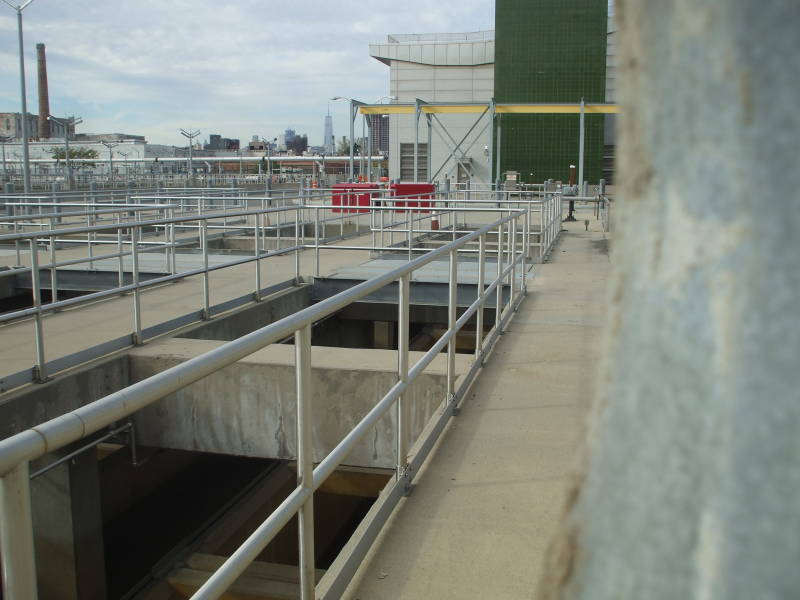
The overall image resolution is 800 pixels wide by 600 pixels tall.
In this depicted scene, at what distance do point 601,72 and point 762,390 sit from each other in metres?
45.9

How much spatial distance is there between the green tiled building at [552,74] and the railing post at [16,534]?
142 ft

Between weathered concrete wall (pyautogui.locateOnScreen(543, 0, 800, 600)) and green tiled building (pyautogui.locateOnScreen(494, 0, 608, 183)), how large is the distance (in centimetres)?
4362

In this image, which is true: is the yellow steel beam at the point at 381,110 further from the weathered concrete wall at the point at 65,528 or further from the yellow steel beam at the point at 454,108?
the weathered concrete wall at the point at 65,528

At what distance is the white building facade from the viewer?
4672 centimetres

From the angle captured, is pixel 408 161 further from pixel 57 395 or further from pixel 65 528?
pixel 57 395

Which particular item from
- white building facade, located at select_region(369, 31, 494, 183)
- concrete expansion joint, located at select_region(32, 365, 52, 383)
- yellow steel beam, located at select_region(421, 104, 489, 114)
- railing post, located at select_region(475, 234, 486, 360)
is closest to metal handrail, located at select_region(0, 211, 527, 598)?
railing post, located at select_region(475, 234, 486, 360)

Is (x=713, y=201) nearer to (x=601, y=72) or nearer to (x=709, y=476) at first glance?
(x=709, y=476)

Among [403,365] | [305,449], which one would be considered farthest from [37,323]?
[305,449]

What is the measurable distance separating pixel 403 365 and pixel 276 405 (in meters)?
3.31

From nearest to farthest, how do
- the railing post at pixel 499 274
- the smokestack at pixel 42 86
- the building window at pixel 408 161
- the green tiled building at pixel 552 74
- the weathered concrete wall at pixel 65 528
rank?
the railing post at pixel 499 274
the weathered concrete wall at pixel 65 528
the green tiled building at pixel 552 74
the building window at pixel 408 161
the smokestack at pixel 42 86

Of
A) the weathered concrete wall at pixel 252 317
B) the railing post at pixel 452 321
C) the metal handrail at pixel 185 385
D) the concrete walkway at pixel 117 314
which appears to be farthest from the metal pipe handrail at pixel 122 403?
the weathered concrete wall at pixel 252 317

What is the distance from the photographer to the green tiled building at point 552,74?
143ft

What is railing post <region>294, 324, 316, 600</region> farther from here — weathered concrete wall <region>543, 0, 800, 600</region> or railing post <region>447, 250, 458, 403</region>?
railing post <region>447, 250, 458, 403</region>

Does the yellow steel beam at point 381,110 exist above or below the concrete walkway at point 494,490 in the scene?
above
